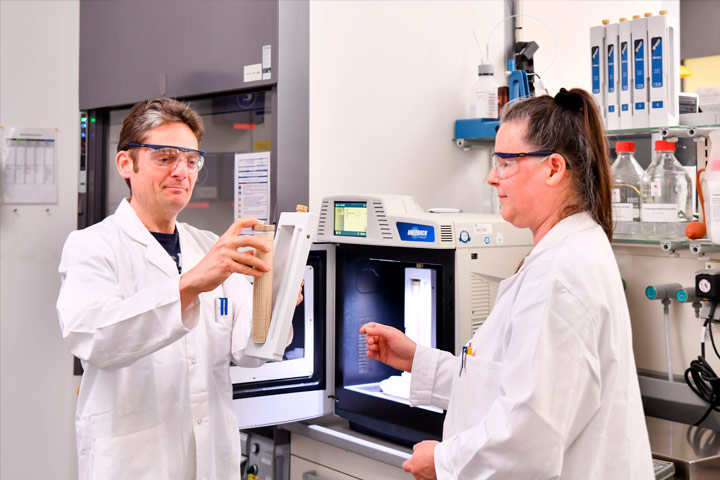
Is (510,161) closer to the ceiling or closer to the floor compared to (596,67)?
closer to the floor

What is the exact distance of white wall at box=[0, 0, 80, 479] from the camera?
9.87 feet

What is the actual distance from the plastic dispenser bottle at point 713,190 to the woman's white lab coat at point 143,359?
53.6 inches

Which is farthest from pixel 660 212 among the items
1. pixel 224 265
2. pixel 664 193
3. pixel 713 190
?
pixel 224 265

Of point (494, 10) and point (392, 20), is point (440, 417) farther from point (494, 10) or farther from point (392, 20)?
point (494, 10)

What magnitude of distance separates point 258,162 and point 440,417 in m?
1.04

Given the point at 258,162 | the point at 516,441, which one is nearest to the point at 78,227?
the point at 258,162

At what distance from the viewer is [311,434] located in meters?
2.23

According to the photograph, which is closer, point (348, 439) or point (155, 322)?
point (155, 322)

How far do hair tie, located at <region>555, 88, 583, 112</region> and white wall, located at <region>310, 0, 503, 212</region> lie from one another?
3.91 feet

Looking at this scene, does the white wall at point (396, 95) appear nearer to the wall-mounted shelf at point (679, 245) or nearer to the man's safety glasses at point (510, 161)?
the wall-mounted shelf at point (679, 245)

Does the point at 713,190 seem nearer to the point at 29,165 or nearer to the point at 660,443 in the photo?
the point at 660,443

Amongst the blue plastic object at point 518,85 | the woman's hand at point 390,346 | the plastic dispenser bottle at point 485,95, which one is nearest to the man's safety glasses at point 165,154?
the woman's hand at point 390,346

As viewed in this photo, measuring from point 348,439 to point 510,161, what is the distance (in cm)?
108

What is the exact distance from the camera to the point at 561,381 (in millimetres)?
1204
